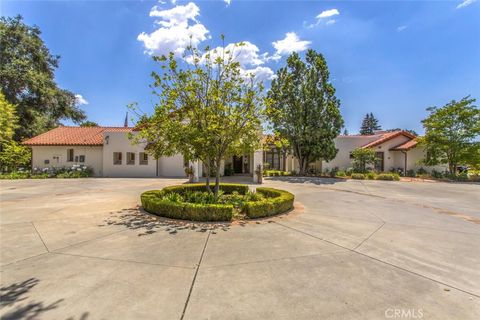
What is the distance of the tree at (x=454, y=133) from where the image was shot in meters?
19.9

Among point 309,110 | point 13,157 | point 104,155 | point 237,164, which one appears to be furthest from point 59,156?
point 309,110

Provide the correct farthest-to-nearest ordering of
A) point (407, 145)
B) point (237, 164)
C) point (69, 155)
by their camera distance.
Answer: point (237, 164), point (407, 145), point (69, 155)

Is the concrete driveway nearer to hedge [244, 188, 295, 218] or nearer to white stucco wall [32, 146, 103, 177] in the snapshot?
hedge [244, 188, 295, 218]

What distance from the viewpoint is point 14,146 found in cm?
1977

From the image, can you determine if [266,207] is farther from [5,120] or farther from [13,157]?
[5,120]

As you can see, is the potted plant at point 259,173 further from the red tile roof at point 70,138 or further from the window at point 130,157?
the red tile roof at point 70,138

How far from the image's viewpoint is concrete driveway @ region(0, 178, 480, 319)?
9.27ft

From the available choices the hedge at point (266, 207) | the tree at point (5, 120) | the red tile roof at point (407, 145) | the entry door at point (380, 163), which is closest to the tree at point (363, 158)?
the entry door at point (380, 163)

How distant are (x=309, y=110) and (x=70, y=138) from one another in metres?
22.4

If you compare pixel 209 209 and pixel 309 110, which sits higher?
pixel 309 110

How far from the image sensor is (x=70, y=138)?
2116 cm

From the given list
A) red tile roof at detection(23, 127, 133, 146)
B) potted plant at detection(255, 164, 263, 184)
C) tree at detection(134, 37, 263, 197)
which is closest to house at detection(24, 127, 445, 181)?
red tile roof at detection(23, 127, 133, 146)

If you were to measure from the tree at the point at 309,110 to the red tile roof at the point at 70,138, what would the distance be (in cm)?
1489

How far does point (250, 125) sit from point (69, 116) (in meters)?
31.9
